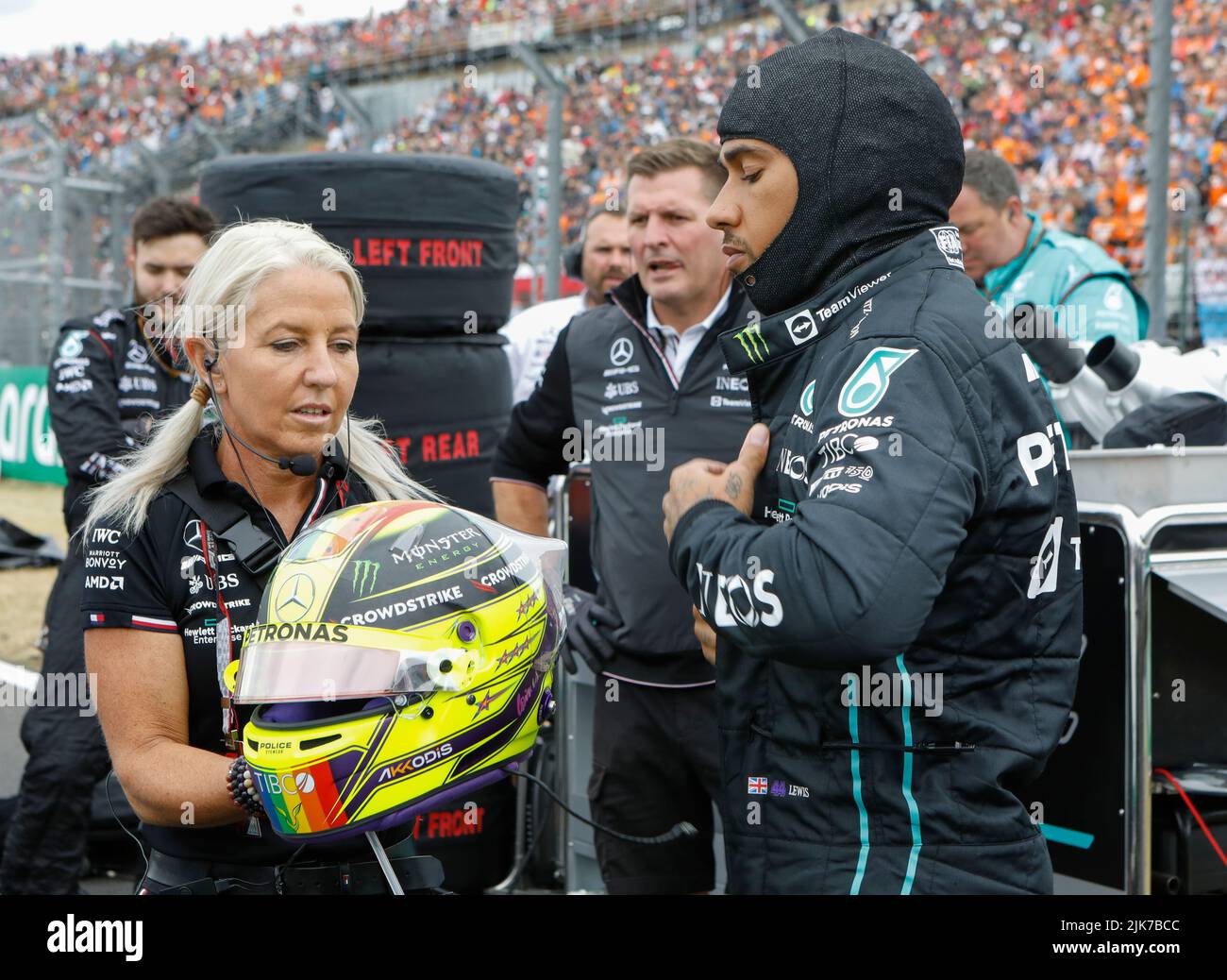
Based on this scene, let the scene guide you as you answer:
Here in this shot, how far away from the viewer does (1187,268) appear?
296 inches

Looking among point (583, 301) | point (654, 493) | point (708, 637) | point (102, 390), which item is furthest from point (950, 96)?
point (708, 637)

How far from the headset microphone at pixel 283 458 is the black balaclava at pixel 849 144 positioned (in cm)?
79

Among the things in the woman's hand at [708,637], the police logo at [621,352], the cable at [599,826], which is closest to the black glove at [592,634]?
the police logo at [621,352]

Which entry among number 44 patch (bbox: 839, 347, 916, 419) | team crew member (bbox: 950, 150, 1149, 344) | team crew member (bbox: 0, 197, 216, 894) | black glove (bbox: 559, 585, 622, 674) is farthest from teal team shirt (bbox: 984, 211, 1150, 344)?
team crew member (bbox: 0, 197, 216, 894)

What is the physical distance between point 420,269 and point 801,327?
2.17m

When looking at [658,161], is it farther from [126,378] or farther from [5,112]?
[5,112]

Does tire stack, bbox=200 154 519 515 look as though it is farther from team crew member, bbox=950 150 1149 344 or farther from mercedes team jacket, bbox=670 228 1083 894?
mercedes team jacket, bbox=670 228 1083 894

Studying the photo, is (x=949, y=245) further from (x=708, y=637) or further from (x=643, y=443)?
(x=643, y=443)

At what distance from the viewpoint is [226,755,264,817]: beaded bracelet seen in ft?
5.78

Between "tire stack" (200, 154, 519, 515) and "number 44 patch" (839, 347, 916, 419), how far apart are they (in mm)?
2231

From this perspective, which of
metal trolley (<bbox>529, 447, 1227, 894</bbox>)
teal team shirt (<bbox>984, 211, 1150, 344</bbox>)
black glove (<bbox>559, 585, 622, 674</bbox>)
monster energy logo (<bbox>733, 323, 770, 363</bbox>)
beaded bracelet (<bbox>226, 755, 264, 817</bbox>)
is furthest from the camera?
teal team shirt (<bbox>984, 211, 1150, 344</bbox>)

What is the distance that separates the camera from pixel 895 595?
163cm

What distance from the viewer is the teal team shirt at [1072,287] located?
441 cm
